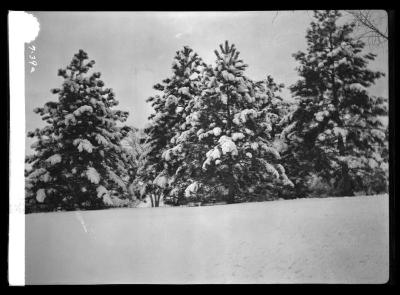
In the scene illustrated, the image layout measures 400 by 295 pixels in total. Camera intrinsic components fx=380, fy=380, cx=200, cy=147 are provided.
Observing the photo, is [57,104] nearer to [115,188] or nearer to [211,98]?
[115,188]

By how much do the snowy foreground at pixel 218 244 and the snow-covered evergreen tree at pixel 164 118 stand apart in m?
0.46

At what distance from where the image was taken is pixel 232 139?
6340 millimetres

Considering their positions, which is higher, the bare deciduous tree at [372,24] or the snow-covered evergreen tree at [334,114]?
the bare deciduous tree at [372,24]

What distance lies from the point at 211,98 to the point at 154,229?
7.79 feet

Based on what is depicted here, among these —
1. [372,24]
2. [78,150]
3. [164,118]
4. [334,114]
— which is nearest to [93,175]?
[78,150]

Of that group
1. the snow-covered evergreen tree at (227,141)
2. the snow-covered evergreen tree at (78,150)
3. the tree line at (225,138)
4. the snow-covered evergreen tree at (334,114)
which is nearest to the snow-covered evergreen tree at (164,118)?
the tree line at (225,138)

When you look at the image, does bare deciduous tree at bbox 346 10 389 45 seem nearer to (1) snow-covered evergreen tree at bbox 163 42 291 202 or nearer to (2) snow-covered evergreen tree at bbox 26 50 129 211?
(1) snow-covered evergreen tree at bbox 163 42 291 202

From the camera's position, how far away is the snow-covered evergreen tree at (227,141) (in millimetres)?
6289

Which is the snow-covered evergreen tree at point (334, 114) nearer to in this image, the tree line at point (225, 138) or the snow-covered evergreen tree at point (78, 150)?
the tree line at point (225, 138)

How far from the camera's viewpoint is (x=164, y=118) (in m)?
6.36

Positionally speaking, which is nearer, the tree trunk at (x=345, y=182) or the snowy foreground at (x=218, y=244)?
the snowy foreground at (x=218, y=244)

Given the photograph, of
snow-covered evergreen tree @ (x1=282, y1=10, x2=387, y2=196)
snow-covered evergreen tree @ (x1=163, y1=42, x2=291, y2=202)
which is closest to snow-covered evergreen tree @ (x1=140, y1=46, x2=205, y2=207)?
snow-covered evergreen tree @ (x1=163, y1=42, x2=291, y2=202)

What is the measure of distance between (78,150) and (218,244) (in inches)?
110

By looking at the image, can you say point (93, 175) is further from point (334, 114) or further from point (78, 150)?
point (334, 114)
